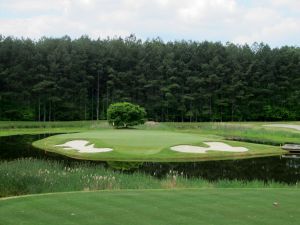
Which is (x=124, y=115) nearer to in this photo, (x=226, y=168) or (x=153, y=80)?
(x=153, y=80)

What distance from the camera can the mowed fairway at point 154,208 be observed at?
8930 millimetres

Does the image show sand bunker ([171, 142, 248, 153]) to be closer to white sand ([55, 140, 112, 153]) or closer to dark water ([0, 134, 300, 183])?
dark water ([0, 134, 300, 183])

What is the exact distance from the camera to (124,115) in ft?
167

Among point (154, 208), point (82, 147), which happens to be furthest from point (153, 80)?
point (154, 208)

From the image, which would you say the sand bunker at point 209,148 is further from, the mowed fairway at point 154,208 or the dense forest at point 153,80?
the dense forest at point 153,80

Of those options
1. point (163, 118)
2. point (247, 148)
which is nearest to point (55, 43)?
point (163, 118)

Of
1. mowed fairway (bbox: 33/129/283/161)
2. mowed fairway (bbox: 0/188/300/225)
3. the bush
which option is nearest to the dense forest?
the bush

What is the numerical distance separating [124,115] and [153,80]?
25724 mm

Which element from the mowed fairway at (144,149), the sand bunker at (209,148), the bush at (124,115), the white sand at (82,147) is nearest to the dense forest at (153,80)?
the bush at (124,115)

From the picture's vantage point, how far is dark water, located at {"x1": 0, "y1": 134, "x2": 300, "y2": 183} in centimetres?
2242

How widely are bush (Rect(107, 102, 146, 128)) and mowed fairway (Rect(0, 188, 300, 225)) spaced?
1533 inches

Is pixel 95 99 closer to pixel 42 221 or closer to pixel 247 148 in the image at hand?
pixel 247 148

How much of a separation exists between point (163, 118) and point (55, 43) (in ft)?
76.2

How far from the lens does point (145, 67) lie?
77.3 m
